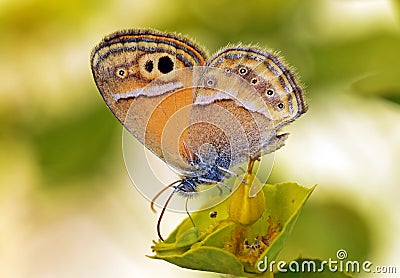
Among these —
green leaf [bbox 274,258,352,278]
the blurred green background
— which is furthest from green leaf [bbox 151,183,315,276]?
the blurred green background

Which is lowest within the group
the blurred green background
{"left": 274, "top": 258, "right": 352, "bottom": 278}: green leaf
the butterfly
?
{"left": 274, "top": 258, "right": 352, "bottom": 278}: green leaf

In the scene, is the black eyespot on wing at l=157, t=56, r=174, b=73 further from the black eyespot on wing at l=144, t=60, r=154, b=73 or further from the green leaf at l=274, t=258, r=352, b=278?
the green leaf at l=274, t=258, r=352, b=278

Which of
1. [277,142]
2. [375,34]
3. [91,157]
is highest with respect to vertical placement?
[375,34]

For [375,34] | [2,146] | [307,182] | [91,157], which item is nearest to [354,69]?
[375,34]

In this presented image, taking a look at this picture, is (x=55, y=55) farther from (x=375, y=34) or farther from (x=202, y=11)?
(x=375, y=34)

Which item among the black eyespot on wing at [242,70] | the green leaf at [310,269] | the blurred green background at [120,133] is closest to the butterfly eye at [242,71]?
the black eyespot on wing at [242,70]

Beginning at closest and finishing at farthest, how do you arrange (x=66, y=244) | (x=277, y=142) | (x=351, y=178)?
1. (x=277, y=142)
2. (x=351, y=178)
3. (x=66, y=244)
